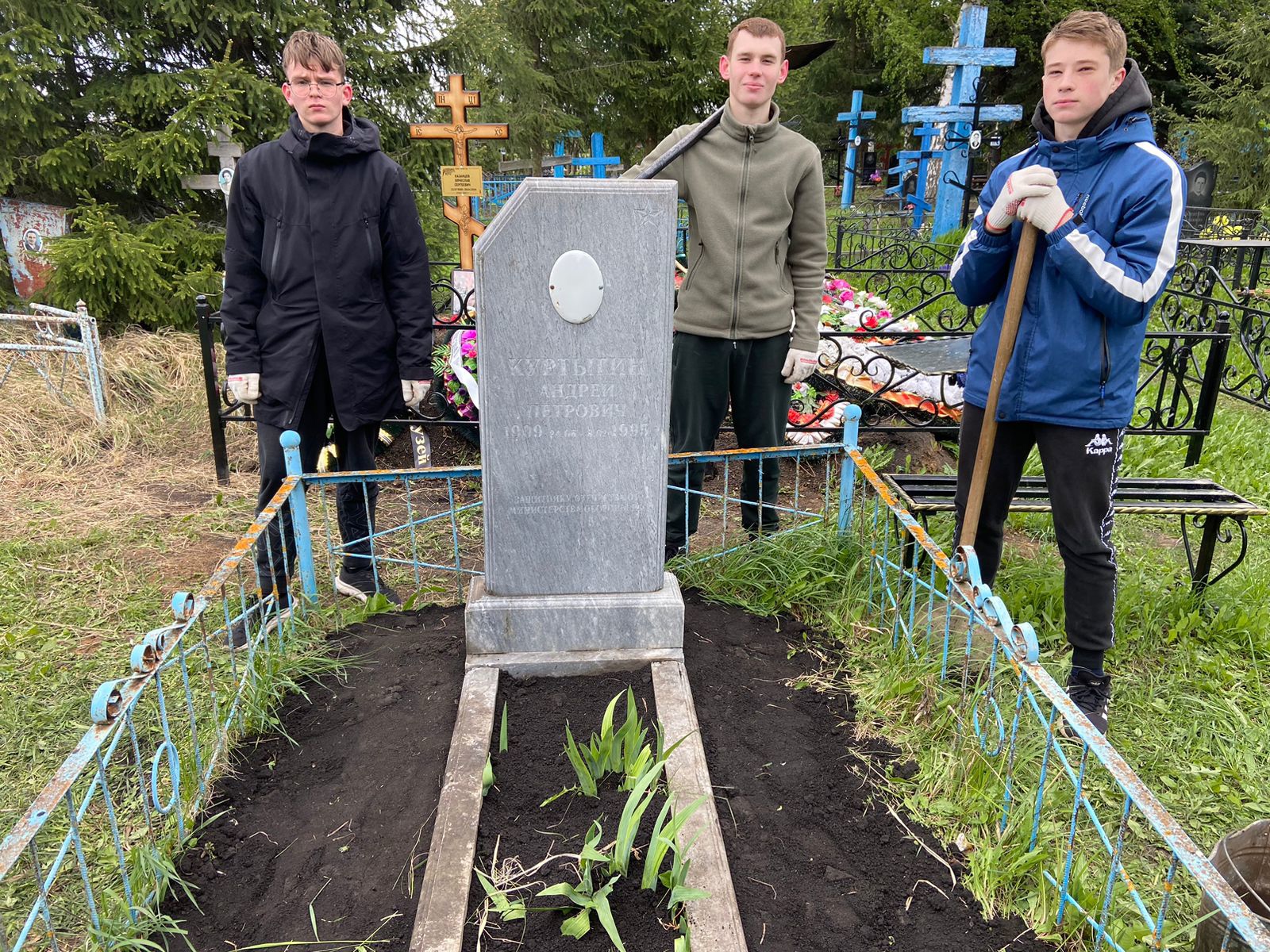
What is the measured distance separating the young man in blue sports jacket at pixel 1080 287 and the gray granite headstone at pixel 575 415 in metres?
1.01

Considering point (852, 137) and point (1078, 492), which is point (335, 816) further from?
point (852, 137)

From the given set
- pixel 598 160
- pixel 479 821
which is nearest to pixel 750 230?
pixel 479 821

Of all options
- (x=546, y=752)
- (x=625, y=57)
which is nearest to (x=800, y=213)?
(x=546, y=752)

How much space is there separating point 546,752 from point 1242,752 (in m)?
2.29

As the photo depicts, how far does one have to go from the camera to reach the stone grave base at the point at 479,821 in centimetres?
205

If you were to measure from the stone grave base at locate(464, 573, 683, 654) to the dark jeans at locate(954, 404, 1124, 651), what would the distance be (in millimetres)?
1144

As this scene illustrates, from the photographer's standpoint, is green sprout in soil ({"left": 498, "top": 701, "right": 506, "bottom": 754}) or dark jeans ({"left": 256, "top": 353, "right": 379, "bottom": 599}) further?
dark jeans ({"left": 256, "top": 353, "right": 379, "bottom": 599})

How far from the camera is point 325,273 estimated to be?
330 cm

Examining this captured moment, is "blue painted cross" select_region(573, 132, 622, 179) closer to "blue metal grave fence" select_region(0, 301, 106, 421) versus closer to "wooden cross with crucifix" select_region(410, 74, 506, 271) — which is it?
"wooden cross with crucifix" select_region(410, 74, 506, 271)

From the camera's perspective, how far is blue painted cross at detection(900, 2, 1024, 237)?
11.7 metres

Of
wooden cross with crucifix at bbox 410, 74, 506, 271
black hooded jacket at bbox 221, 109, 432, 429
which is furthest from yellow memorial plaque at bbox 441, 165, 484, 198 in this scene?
black hooded jacket at bbox 221, 109, 432, 429

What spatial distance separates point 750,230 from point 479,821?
2248mm

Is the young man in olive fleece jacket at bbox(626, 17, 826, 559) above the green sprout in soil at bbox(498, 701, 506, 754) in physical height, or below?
above

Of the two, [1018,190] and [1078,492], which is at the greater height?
[1018,190]
